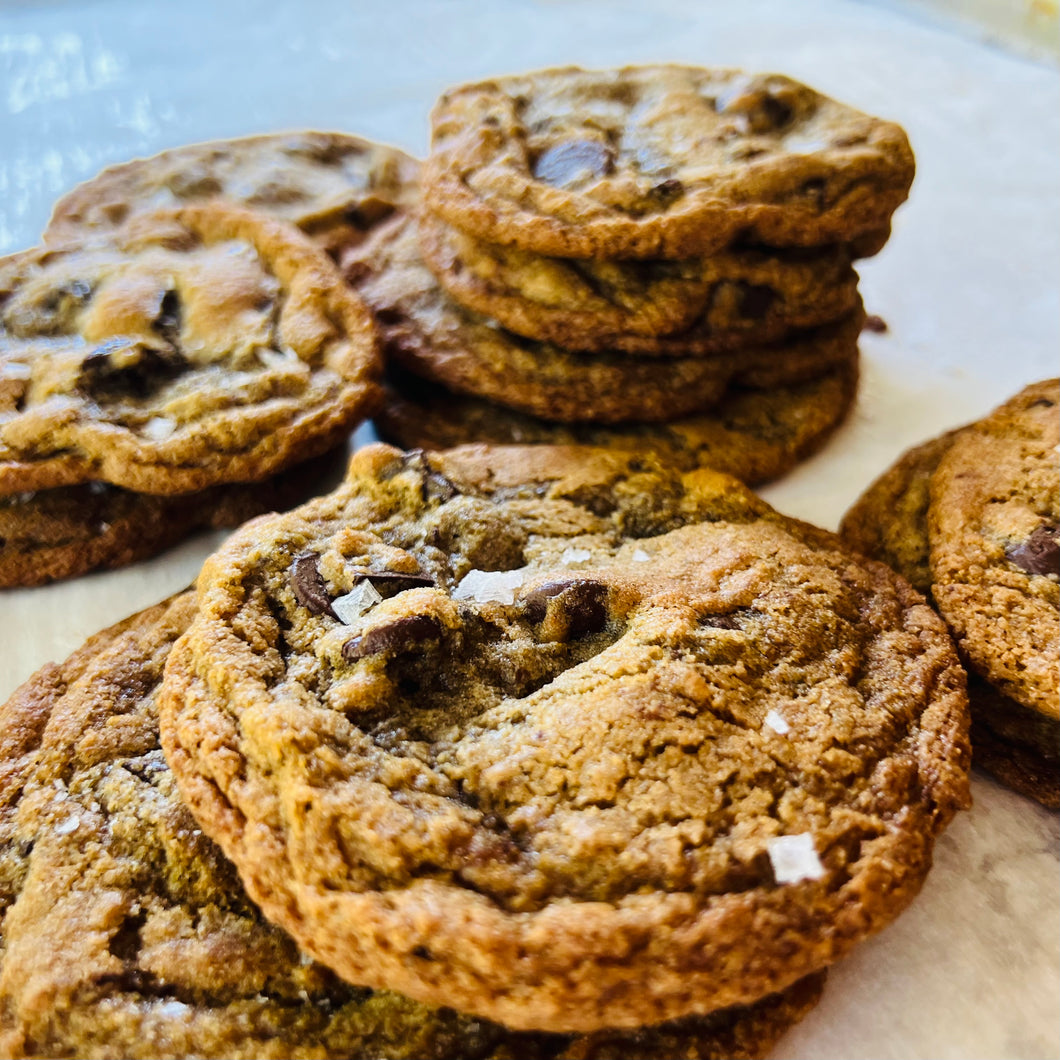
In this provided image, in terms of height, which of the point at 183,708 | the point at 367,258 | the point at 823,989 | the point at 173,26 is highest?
the point at 173,26

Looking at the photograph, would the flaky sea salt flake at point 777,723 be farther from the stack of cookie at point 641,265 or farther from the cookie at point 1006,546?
the stack of cookie at point 641,265

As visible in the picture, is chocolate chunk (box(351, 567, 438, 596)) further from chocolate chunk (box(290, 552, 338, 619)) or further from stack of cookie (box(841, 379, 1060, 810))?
stack of cookie (box(841, 379, 1060, 810))

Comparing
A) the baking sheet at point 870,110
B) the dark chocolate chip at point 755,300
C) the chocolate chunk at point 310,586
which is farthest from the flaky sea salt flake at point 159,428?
the dark chocolate chip at point 755,300

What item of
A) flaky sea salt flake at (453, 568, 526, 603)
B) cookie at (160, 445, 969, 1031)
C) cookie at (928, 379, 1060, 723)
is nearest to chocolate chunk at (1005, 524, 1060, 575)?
cookie at (928, 379, 1060, 723)

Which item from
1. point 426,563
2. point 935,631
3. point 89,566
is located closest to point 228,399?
point 89,566

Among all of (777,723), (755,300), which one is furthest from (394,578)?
(755,300)

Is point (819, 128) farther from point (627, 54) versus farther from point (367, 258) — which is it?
point (627, 54)
